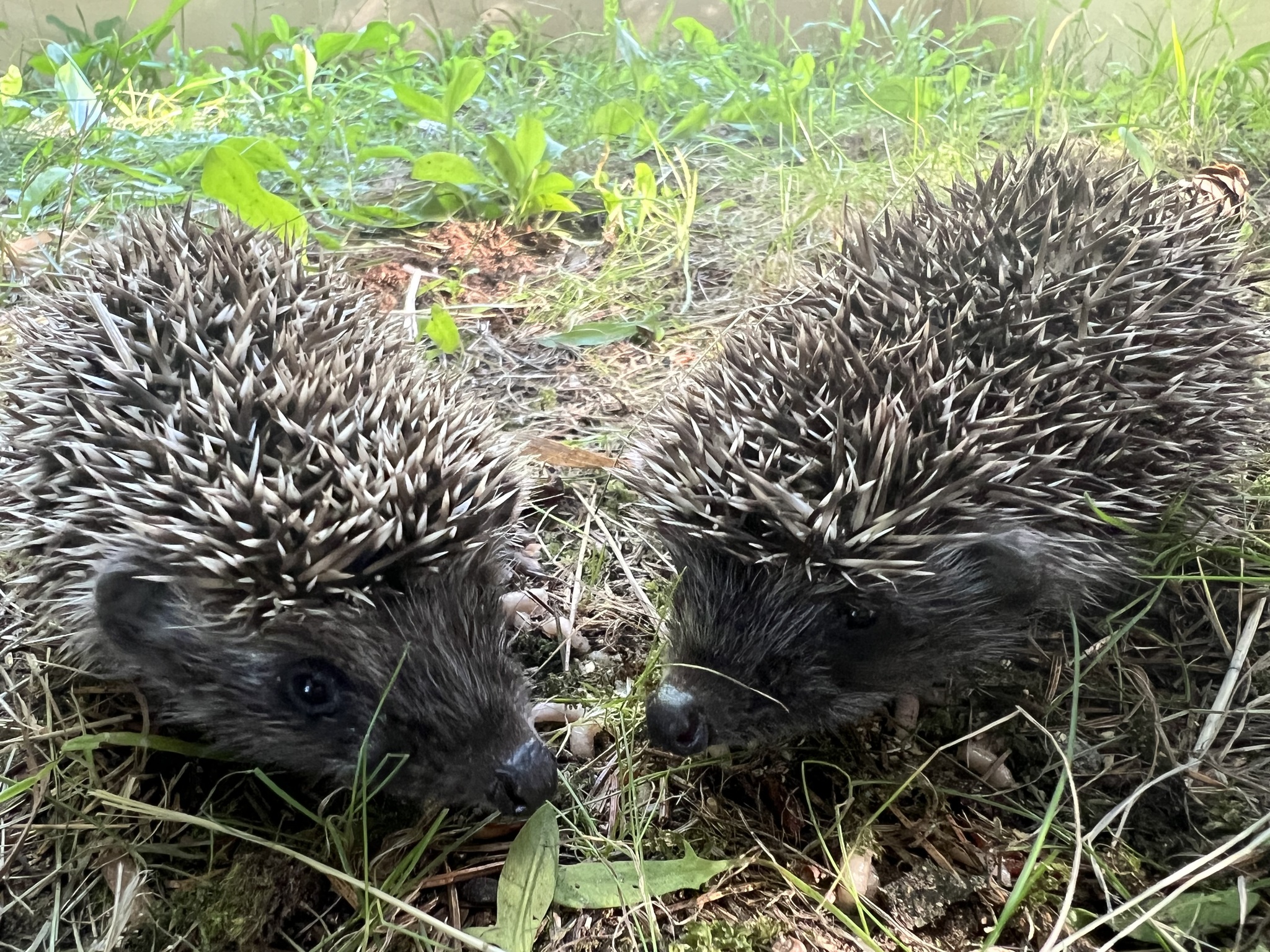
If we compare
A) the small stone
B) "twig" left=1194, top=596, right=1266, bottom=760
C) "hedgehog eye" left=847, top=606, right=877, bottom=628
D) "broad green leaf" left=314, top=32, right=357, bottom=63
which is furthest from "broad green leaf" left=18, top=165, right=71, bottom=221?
"twig" left=1194, top=596, right=1266, bottom=760

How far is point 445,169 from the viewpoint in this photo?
3.72 metres

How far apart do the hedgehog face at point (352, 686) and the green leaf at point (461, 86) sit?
116 inches

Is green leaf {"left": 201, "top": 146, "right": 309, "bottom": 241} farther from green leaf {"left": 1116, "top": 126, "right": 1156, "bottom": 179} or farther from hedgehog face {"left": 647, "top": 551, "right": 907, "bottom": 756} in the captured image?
green leaf {"left": 1116, "top": 126, "right": 1156, "bottom": 179}

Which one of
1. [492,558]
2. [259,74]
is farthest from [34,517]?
[259,74]

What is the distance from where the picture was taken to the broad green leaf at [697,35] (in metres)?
4.94

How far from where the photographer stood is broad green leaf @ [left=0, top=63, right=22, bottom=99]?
442 centimetres

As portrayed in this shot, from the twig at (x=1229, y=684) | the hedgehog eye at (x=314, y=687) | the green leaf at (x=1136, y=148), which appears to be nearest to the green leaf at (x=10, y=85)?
the hedgehog eye at (x=314, y=687)

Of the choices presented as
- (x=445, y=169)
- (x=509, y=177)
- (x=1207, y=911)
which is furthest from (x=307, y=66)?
(x=1207, y=911)

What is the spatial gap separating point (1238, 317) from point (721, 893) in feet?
6.29

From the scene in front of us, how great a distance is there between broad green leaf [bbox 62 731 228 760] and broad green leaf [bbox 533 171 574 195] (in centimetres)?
274

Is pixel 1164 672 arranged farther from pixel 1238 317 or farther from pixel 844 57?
pixel 844 57

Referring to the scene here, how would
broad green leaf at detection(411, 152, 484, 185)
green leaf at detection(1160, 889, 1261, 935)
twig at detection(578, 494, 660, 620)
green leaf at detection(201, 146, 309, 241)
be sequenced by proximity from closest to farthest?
1. green leaf at detection(1160, 889, 1261, 935)
2. twig at detection(578, 494, 660, 620)
3. green leaf at detection(201, 146, 309, 241)
4. broad green leaf at detection(411, 152, 484, 185)

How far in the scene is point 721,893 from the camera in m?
1.75

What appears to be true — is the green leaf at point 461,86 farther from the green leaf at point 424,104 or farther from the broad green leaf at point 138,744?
the broad green leaf at point 138,744
